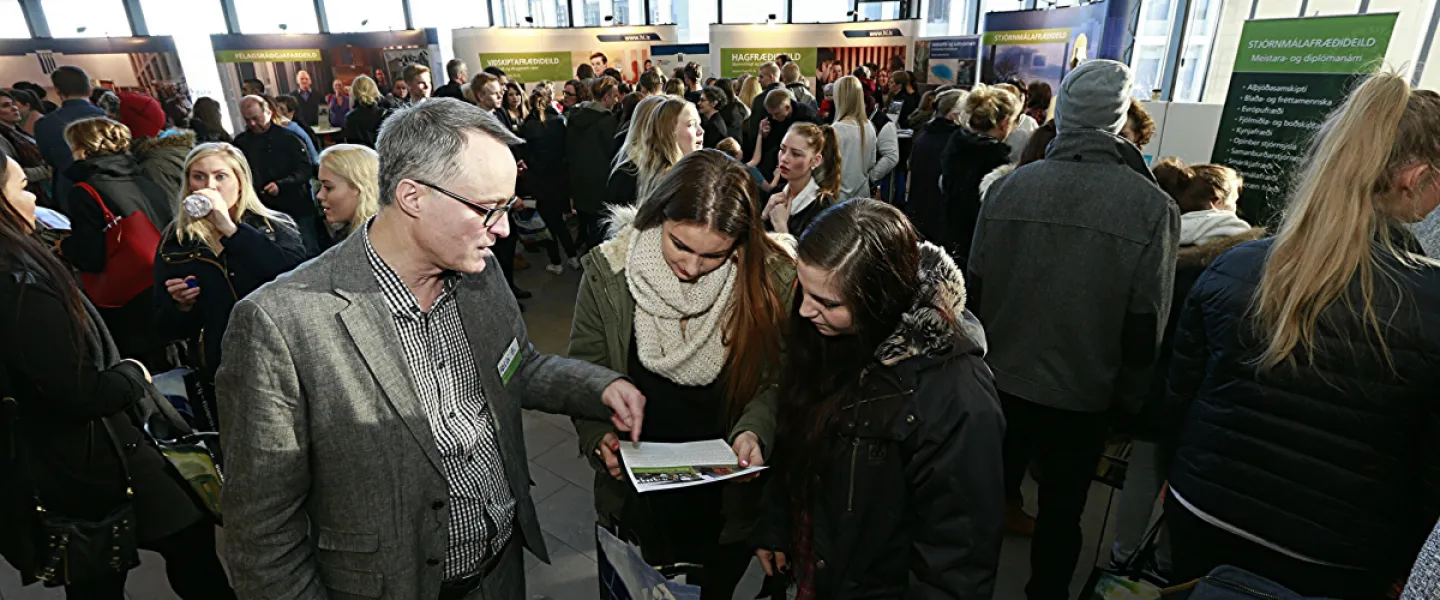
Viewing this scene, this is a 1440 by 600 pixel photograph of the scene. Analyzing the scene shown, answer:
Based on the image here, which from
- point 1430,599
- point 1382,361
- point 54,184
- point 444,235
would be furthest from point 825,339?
point 54,184

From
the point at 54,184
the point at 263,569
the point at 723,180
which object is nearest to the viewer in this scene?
the point at 263,569

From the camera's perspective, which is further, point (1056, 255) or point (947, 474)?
point (1056, 255)

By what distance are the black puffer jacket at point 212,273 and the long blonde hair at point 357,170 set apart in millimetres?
335

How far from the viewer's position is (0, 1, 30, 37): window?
9560 mm

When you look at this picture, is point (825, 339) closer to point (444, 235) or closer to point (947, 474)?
point (947, 474)

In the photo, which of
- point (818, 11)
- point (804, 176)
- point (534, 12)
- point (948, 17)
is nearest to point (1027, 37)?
point (948, 17)

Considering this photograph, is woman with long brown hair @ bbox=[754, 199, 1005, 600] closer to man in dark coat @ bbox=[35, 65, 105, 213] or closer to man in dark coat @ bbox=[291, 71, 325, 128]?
man in dark coat @ bbox=[35, 65, 105, 213]

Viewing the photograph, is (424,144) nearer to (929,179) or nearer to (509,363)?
(509,363)

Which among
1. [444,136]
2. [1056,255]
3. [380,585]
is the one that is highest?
[444,136]

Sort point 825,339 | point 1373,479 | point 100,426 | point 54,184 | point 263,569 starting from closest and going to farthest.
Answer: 1. point 263,569
2. point 1373,479
3. point 825,339
4. point 100,426
5. point 54,184

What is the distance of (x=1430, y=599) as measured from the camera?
699 millimetres

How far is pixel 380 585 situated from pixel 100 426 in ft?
3.69

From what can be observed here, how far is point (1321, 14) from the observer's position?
350 centimetres

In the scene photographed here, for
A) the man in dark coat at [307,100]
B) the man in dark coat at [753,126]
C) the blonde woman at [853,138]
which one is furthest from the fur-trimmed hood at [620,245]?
the man in dark coat at [307,100]
